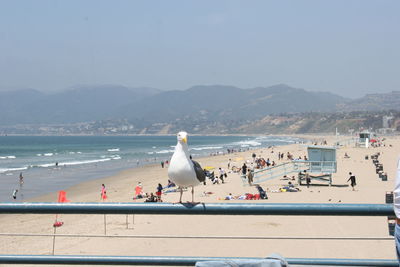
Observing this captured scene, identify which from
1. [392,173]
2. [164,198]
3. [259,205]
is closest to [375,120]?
[392,173]

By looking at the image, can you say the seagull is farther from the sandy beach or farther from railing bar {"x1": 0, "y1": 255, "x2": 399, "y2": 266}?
the sandy beach

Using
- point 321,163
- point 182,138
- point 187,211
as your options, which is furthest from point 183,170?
point 321,163

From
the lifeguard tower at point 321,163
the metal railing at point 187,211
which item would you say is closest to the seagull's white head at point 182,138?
the metal railing at point 187,211

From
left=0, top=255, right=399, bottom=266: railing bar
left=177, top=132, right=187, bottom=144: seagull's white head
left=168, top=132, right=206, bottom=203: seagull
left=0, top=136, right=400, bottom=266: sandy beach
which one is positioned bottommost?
left=0, top=136, right=400, bottom=266: sandy beach

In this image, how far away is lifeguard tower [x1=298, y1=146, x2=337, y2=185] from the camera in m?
24.1

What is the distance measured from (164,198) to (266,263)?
2056 centimetres

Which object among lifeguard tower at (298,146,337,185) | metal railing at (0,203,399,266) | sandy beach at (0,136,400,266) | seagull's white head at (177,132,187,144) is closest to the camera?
metal railing at (0,203,399,266)

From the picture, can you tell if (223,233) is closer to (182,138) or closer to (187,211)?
(182,138)

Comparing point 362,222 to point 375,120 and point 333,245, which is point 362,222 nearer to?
point 333,245

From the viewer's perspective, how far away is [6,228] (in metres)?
16.4

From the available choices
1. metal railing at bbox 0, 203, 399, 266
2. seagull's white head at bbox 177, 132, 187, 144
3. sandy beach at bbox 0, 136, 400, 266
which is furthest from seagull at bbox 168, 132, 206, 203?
sandy beach at bbox 0, 136, 400, 266

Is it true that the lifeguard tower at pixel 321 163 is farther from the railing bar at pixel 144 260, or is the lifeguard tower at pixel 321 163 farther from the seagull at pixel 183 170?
the railing bar at pixel 144 260

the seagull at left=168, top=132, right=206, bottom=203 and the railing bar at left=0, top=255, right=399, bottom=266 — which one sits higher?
the seagull at left=168, top=132, right=206, bottom=203

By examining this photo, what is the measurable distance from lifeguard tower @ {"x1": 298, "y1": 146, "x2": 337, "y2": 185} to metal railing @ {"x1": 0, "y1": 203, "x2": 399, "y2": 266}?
2189 cm
